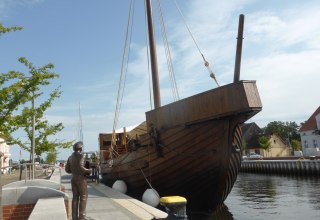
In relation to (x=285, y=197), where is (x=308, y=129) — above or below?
above

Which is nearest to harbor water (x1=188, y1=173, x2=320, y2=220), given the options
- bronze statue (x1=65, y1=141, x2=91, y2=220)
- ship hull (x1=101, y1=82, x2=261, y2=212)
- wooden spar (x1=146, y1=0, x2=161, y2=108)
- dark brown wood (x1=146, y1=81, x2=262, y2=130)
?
ship hull (x1=101, y1=82, x2=261, y2=212)

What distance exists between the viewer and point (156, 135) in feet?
38.8

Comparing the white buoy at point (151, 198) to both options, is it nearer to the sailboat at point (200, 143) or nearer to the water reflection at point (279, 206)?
the sailboat at point (200, 143)

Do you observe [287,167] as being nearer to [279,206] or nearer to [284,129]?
[279,206]

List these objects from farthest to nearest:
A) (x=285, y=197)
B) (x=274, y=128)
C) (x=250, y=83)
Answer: (x=274, y=128), (x=285, y=197), (x=250, y=83)

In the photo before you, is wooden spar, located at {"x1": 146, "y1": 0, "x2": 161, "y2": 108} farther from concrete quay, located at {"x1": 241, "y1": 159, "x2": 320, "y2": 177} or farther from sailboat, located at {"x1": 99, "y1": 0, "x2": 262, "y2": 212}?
concrete quay, located at {"x1": 241, "y1": 159, "x2": 320, "y2": 177}

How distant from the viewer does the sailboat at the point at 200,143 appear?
10188 millimetres

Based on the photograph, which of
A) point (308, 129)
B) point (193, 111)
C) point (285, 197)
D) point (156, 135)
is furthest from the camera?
point (308, 129)

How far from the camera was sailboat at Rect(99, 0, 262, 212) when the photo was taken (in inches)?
401

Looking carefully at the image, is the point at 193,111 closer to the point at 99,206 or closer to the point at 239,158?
the point at 239,158

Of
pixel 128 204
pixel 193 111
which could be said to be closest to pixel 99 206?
pixel 128 204

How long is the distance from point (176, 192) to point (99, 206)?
12.4 feet

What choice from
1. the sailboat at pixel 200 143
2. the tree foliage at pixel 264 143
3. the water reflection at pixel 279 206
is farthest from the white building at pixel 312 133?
the sailboat at pixel 200 143

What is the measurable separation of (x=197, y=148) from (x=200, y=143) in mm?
203
